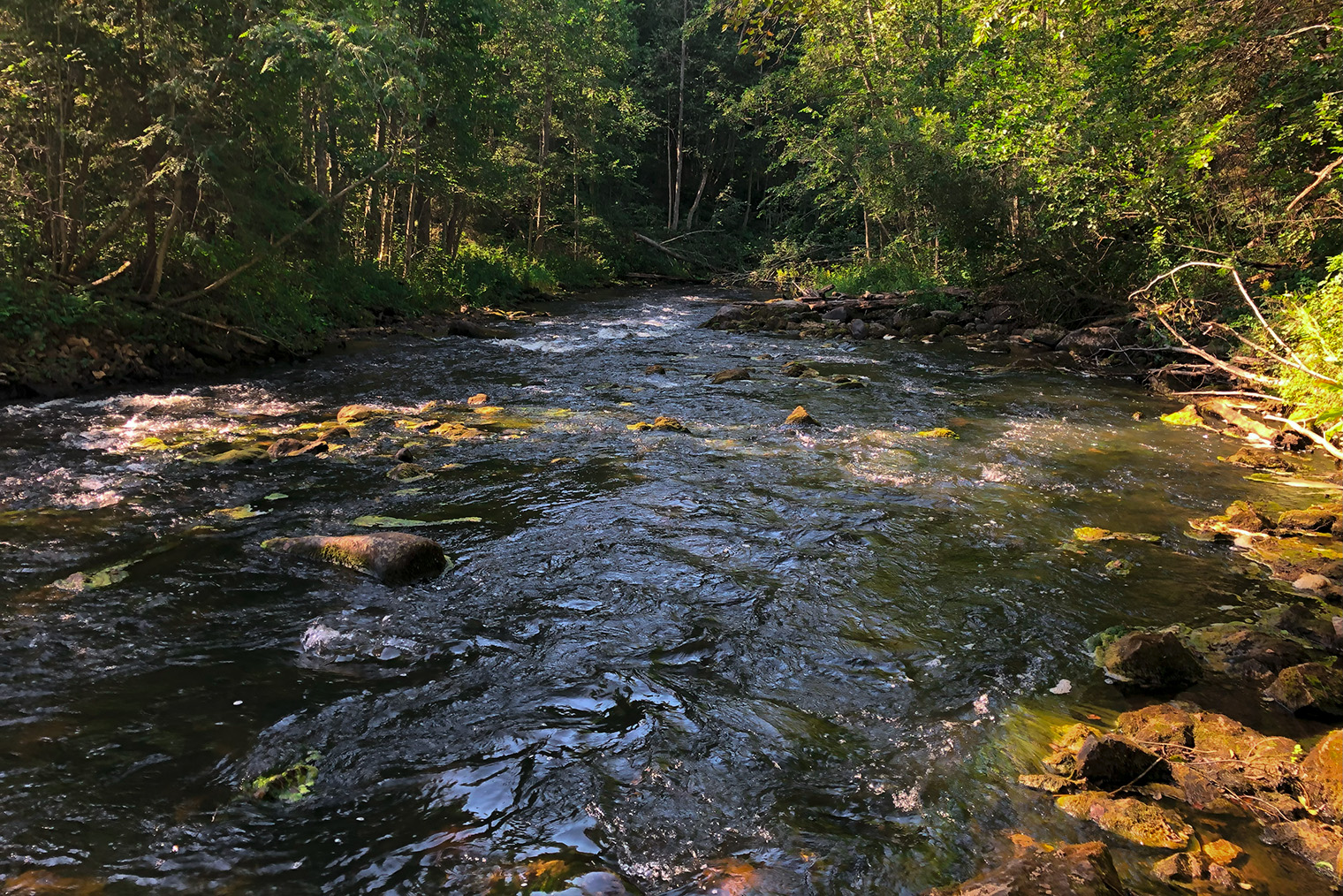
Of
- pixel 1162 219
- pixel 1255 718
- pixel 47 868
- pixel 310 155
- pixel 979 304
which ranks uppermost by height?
pixel 310 155

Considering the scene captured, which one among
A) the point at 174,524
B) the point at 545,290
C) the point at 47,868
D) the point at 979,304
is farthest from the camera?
the point at 545,290

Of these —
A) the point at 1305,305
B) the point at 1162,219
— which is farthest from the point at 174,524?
the point at 1162,219

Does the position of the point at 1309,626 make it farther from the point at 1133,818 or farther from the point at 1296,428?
the point at 1296,428

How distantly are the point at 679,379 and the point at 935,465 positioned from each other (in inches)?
226

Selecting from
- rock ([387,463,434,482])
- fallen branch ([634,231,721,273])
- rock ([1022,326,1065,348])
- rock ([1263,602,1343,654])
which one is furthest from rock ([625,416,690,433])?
fallen branch ([634,231,721,273])

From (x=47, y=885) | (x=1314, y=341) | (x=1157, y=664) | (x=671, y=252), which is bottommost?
(x=1157, y=664)

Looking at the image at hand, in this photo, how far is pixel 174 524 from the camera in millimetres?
5953

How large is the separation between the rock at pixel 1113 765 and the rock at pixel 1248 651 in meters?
1.24

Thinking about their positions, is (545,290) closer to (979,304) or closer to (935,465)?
(979,304)

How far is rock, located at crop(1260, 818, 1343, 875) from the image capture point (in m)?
2.80

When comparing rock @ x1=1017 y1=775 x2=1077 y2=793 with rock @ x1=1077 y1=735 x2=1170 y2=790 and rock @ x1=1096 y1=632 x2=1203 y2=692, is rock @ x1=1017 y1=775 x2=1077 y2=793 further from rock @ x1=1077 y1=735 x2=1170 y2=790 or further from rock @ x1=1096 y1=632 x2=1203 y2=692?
rock @ x1=1096 y1=632 x2=1203 y2=692

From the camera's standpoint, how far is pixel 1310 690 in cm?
375

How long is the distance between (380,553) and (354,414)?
16.7ft

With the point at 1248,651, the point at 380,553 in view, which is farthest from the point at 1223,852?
the point at 380,553
